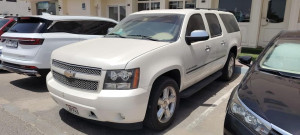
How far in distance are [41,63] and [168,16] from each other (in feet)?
9.20

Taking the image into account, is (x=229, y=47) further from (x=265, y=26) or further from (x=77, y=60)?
(x=265, y=26)

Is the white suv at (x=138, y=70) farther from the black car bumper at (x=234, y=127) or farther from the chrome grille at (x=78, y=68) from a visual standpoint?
the black car bumper at (x=234, y=127)

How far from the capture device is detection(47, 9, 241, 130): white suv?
291 centimetres

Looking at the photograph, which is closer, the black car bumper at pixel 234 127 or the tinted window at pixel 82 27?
the black car bumper at pixel 234 127

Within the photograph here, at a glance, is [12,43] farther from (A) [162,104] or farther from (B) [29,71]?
(A) [162,104]

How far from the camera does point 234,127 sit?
236cm

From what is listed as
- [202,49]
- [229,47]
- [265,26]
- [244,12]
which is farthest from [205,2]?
[202,49]

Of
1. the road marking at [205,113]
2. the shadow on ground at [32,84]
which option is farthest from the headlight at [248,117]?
the shadow on ground at [32,84]

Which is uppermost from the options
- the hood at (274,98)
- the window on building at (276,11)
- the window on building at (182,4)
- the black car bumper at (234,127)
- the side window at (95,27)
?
the window on building at (182,4)

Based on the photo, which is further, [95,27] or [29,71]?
[95,27]

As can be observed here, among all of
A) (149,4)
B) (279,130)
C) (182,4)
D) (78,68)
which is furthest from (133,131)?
(149,4)

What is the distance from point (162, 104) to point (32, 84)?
3.83 metres

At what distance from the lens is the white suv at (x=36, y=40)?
500 cm

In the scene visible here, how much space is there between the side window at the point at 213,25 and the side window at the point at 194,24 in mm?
343
